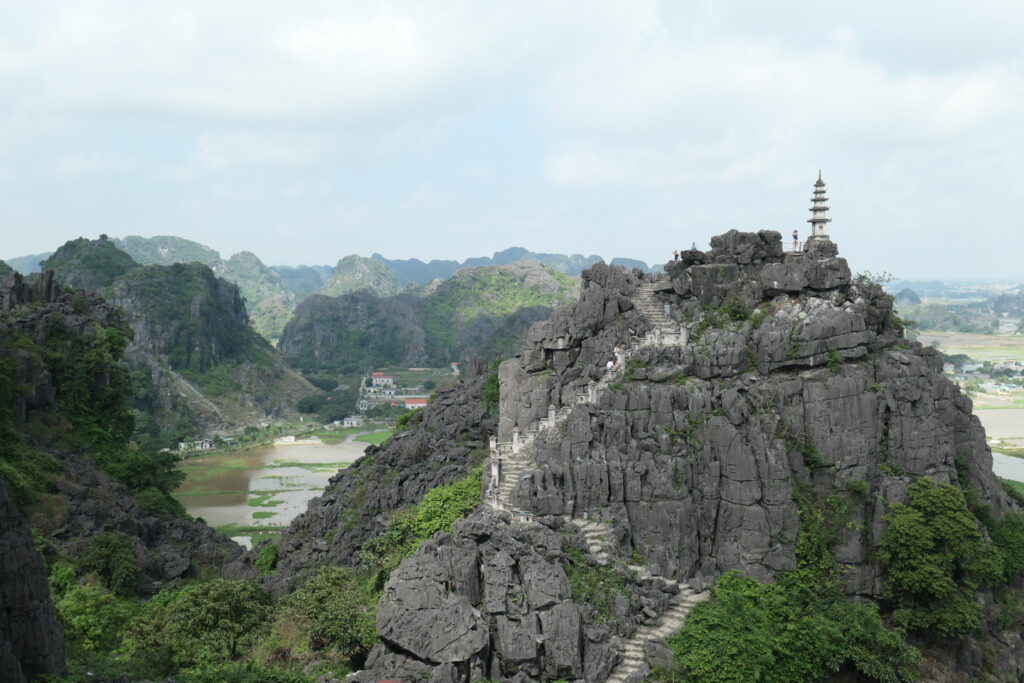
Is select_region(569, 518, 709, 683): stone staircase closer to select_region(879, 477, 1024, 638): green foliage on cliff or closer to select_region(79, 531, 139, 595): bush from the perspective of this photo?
select_region(879, 477, 1024, 638): green foliage on cliff

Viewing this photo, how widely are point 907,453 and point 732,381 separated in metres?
7.68

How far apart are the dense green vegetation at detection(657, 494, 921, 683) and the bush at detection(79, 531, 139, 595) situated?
27610 mm

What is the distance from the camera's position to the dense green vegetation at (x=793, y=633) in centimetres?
2434

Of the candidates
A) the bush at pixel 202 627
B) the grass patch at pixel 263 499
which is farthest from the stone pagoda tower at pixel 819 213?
the grass patch at pixel 263 499

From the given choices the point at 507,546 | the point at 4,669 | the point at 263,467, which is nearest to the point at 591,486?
the point at 507,546

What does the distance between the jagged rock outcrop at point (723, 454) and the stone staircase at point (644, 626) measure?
26 centimetres

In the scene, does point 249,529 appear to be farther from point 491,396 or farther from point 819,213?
point 819,213

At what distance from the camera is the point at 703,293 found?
115 feet

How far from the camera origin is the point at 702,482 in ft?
96.8

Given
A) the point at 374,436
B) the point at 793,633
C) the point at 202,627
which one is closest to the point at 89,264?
the point at 374,436

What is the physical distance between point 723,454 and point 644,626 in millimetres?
7790

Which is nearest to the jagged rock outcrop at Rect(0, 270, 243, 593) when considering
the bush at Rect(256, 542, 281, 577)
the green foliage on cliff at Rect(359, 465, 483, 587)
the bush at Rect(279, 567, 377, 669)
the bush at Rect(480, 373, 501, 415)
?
the bush at Rect(256, 542, 281, 577)

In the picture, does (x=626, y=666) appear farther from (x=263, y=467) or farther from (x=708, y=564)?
(x=263, y=467)

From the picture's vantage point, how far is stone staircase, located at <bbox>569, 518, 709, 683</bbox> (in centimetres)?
2381
